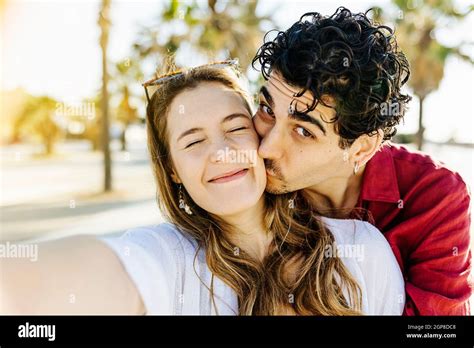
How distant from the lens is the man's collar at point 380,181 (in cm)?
244

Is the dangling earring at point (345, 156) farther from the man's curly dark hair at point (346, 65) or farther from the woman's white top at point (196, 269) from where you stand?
the woman's white top at point (196, 269)

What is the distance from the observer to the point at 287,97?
7.35ft

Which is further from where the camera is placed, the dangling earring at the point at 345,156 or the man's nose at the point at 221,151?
the dangling earring at the point at 345,156

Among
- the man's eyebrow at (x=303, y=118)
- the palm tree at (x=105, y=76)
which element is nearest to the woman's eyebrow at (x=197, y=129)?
the man's eyebrow at (x=303, y=118)

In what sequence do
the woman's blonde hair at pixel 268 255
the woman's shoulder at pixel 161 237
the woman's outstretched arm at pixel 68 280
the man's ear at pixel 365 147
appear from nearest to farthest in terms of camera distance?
the woman's outstretched arm at pixel 68 280, the woman's shoulder at pixel 161 237, the woman's blonde hair at pixel 268 255, the man's ear at pixel 365 147

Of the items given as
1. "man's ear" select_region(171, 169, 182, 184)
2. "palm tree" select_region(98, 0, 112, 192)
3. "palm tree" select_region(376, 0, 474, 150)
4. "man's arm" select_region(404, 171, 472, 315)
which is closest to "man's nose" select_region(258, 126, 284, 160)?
"man's ear" select_region(171, 169, 182, 184)

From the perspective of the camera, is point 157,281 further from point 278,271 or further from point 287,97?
point 287,97

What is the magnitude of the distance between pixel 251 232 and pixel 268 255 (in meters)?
0.12

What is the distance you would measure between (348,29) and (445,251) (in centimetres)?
105

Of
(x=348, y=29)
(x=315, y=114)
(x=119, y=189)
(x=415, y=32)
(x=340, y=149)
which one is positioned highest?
(x=415, y=32)

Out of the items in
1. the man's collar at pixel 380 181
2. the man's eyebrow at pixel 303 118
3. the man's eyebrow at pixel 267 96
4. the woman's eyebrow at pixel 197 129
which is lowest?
the man's collar at pixel 380 181

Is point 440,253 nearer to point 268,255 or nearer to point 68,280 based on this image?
point 268,255
